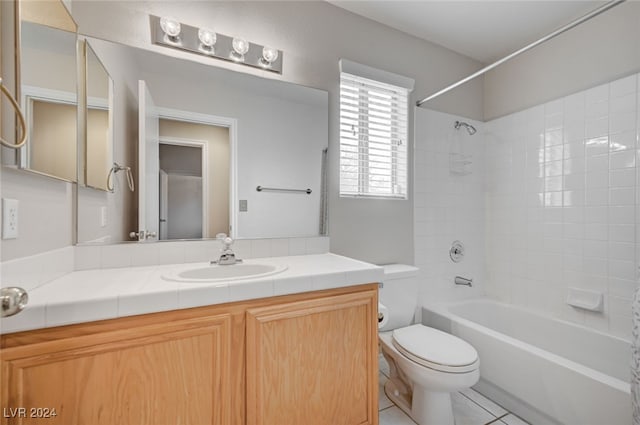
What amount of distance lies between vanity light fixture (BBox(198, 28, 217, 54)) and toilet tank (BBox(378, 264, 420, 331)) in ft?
5.45

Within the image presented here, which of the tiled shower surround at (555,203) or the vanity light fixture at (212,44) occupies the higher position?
the vanity light fixture at (212,44)

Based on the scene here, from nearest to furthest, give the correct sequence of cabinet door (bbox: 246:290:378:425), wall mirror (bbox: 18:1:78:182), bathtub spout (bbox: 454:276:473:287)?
wall mirror (bbox: 18:1:78:182)
cabinet door (bbox: 246:290:378:425)
bathtub spout (bbox: 454:276:473:287)

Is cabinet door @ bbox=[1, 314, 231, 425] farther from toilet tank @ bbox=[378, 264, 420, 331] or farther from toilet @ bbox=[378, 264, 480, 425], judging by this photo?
toilet tank @ bbox=[378, 264, 420, 331]

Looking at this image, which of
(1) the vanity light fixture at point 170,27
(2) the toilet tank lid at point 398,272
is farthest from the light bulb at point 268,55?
(2) the toilet tank lid at point 398,272

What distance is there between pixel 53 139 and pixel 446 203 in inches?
96.6

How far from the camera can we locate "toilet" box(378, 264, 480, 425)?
1377 mm

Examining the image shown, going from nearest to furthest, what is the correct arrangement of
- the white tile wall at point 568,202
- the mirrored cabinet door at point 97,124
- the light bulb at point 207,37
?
the mirrored cabinet door at point 97,124, the light bulb at point 207,37, the white tile wall at point 568,202

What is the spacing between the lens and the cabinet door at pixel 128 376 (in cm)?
77

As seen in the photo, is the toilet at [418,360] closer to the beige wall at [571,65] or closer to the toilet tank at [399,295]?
the toilet tank at [399,295]

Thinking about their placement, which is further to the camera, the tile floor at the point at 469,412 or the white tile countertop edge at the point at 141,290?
the tile floor at the point at 469,412

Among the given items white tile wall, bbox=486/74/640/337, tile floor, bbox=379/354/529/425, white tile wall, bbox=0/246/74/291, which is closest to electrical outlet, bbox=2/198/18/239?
white tile wall, bbox=0/246/74/291

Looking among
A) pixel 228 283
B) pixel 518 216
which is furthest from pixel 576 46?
pixel 228 283

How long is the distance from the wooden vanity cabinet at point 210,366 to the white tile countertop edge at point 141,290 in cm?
4

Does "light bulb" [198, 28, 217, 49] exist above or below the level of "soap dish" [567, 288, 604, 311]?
above
